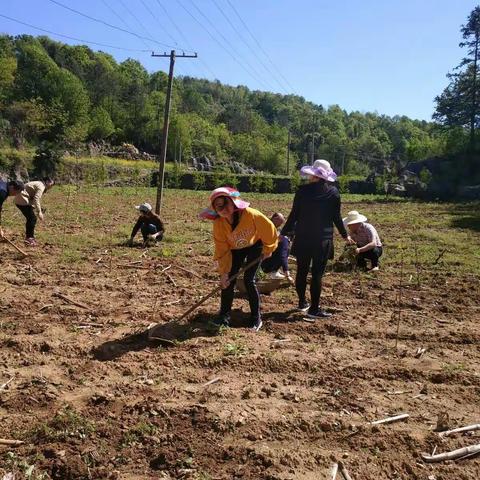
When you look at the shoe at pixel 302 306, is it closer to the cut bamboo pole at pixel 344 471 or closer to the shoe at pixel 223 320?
the shoe at pixel 223 320

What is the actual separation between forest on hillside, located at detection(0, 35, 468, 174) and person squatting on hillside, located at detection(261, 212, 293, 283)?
4134cm

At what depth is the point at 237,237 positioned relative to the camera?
17.5 ft

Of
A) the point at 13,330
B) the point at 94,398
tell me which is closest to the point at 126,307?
the point at 13,330

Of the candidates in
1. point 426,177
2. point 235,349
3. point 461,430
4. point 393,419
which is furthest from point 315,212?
point 426,177

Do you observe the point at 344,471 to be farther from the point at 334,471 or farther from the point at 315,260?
the point at 315,260

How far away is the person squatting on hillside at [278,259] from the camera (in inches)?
282

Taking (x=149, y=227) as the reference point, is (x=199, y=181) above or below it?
above

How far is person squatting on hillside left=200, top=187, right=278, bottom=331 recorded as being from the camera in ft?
16.9

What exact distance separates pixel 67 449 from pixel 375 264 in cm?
660

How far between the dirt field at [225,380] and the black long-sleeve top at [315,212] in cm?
97

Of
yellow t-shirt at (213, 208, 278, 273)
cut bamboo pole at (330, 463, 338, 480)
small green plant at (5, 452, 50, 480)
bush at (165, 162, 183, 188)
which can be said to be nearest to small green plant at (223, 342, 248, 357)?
yellow t-shirt at (213, 208, 278, 273)

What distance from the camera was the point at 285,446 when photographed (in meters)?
3.44

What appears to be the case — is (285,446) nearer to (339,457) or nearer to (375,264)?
(339,457)

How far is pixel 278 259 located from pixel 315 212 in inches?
62.8
